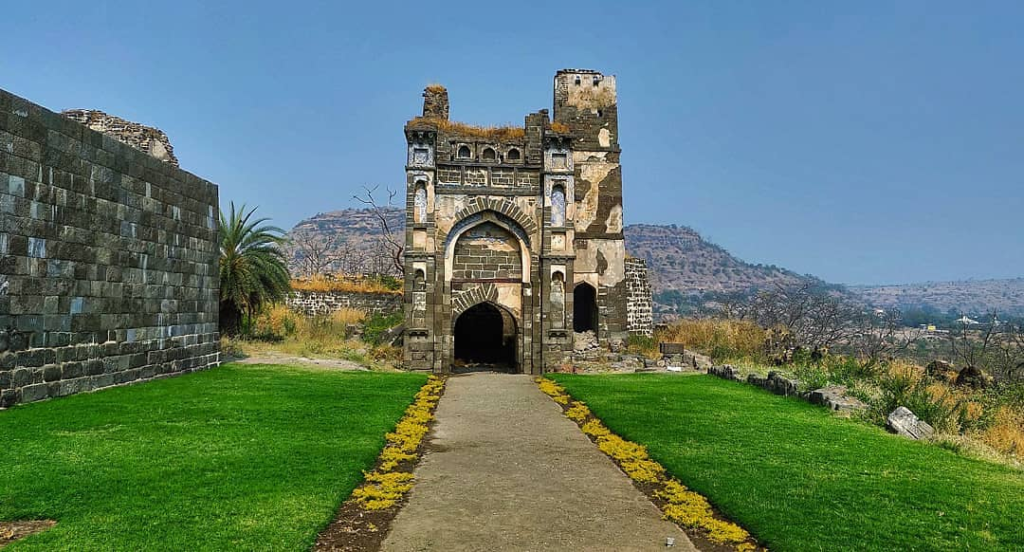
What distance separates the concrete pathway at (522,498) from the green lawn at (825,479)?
774 mm

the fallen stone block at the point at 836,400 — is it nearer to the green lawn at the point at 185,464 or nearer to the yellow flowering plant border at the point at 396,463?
the yellow flowering plant border at the point at 396,463

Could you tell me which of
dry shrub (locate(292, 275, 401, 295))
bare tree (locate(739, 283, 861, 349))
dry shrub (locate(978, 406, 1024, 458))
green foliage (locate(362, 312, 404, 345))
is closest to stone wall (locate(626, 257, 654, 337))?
bare tree (locate(739, 283, 861, 349))

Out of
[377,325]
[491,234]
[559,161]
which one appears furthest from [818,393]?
[377,325]

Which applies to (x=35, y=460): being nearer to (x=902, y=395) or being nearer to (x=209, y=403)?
(x=209, y=403)

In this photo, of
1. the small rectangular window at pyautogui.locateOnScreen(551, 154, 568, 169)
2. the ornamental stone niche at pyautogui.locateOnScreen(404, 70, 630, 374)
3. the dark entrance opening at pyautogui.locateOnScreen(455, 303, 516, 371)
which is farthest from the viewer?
the dark entrance opening at pyautogui.locateOnScreen(455, 303, 516, 371)

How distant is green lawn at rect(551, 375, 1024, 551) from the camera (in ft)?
16.8

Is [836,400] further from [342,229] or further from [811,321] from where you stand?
[342,229]

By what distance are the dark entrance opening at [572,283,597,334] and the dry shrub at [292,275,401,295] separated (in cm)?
832

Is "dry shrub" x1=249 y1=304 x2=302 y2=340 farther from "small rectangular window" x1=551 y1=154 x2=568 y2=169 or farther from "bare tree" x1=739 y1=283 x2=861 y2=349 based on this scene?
"bare tree" x1=739 y1=283 x2=861 y2=349

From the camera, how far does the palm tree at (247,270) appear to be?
2031cm

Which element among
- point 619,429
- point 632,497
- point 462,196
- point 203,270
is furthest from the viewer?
point 462,196

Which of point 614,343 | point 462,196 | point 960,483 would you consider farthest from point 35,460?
point 614,343

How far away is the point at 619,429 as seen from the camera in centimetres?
980

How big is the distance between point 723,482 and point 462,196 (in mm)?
15054
